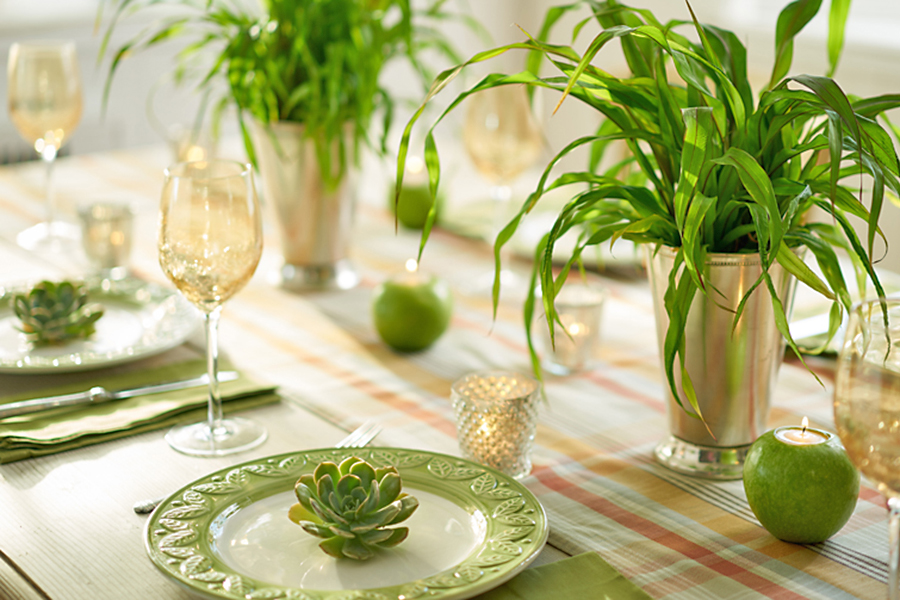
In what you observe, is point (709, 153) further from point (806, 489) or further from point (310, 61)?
point (310, 61)

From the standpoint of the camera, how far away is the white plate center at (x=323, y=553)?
2.00 ft

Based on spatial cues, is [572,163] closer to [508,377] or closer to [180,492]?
[508,377]

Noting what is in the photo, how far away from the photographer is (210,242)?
2.62 ft

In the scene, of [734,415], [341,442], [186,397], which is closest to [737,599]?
[734,415]

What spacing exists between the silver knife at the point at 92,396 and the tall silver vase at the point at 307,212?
376 mm

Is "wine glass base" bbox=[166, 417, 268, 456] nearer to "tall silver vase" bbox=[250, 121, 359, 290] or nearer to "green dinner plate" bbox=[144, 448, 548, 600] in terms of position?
"green dinner plate" bbox=[144, 448, 548, 600]

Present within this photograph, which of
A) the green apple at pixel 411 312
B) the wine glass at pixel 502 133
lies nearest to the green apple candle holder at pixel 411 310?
the green apple at pixel 411 312

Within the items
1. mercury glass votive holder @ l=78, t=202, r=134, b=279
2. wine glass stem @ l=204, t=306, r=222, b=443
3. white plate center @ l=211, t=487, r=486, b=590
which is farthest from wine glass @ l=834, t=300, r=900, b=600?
mercury glass votive holder @ l=78, t=202, r=134, b=279

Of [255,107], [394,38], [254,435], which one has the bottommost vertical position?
[254,435]

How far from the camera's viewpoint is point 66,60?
1.38m

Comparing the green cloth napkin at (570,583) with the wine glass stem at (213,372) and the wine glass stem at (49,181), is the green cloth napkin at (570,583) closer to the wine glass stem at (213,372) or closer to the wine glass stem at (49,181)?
the wine glass stem at (213,372)

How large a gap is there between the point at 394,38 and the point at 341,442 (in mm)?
644

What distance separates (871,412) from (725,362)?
0.86ft

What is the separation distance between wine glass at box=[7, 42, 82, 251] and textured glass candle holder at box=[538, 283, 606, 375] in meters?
0.79
